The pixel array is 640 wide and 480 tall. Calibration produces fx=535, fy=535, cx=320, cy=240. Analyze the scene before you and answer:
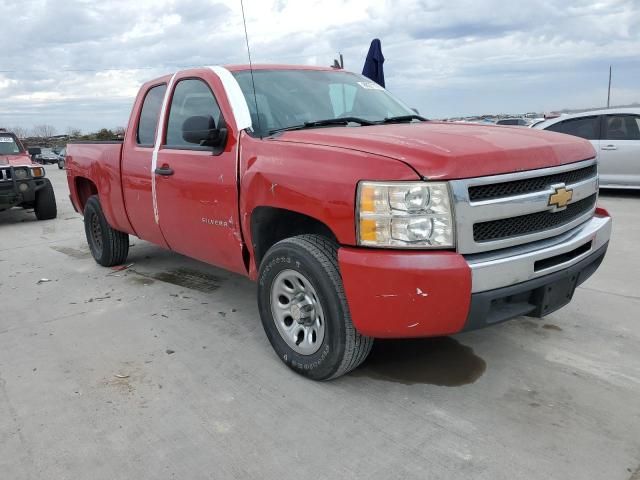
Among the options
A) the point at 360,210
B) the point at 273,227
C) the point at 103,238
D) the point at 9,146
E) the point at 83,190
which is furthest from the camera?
the point at 9,146

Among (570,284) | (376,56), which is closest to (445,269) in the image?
(570,284)

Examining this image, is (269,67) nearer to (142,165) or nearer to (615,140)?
(142,165)

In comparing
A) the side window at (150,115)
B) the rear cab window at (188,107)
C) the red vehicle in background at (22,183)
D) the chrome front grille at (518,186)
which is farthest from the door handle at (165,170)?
the red vehicle in background at (22,183)

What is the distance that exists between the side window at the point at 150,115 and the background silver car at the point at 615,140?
292 inches

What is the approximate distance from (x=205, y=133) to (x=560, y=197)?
82.8 inches

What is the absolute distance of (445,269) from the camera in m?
2.38

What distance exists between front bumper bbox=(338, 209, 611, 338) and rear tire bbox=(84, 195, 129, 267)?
3.83m

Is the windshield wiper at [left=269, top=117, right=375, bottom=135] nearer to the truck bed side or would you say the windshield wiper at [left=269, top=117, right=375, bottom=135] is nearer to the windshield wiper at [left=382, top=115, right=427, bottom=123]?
the windshield wiper at [left=382, top=115, right=427, bottom=123]

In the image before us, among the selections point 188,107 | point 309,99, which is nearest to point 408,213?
point 309,99

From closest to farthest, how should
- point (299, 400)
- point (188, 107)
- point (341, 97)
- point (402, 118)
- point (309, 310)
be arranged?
point (299, 400) → point (309, 310) → point (402, 118) → point (341, 97) → point (188, 107)

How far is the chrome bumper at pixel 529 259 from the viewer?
244 centimetres

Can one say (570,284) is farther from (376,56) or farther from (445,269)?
(376,56)

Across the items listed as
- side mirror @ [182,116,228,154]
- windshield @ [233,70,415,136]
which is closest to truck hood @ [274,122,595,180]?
windshield @ [233,70,415,136]

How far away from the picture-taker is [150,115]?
4.60 m
